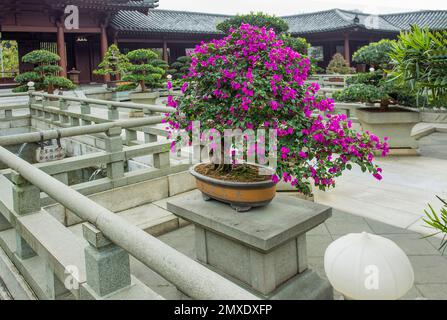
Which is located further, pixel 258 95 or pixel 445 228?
pixel 258 95

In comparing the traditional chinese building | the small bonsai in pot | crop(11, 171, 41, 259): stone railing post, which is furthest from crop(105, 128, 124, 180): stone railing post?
the traditional chinese building

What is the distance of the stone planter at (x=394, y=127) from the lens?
27.5 feet

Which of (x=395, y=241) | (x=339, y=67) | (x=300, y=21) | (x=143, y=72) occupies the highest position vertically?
(x=300, y=21)

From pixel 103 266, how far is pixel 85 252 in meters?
0.20

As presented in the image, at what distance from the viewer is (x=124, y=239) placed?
201 centimetres

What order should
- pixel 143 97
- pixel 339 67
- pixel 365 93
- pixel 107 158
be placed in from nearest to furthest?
pixel 107 158 → pixel 365 93 → pixel 143 97 → pixel 339 67

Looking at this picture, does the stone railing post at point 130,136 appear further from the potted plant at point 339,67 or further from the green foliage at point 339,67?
the green foliage at point 339,67

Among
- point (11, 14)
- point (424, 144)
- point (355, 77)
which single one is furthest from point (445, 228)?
point (11, 14)

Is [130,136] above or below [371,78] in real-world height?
below

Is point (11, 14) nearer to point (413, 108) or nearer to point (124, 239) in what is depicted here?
point (413, 108)

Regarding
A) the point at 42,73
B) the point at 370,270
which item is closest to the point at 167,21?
the point at 42,73

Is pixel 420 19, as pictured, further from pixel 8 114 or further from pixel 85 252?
pixel 85 252

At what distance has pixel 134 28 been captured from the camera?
23859 millimetres

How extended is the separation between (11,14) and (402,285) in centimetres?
2289
